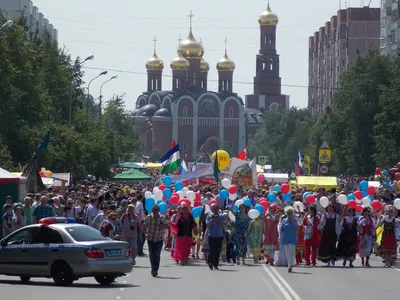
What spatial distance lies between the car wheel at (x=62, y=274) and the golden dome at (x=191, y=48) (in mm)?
159247

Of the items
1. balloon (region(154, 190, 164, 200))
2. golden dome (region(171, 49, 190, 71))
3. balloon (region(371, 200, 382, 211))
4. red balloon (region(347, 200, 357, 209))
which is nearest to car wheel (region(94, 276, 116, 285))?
red balloon (region(347, 200, 357, 209))

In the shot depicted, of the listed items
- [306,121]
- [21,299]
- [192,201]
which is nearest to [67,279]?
[21,299]

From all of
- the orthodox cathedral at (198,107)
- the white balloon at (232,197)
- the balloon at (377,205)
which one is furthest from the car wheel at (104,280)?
the orthodox cathedral at (198,107)

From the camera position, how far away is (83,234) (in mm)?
20344

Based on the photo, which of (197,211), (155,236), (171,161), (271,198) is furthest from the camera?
(171,161)

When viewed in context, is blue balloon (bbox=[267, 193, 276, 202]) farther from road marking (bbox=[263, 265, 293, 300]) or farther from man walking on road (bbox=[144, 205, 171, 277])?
man walking on road (bbox=[144, 205, 171, 277])

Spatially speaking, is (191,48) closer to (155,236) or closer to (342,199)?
(342,199)

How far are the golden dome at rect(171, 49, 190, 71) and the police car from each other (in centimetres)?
15756

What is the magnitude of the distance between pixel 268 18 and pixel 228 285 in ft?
524

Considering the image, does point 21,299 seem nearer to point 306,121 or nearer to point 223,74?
point 306,121

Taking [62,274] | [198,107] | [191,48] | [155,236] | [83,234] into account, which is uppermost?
[191,48]

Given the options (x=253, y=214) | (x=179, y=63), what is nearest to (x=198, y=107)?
(x=179, y=63)

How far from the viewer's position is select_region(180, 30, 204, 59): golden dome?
179250mm

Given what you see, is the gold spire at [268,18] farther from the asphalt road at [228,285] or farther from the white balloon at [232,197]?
the asphalt road at [228,285]
